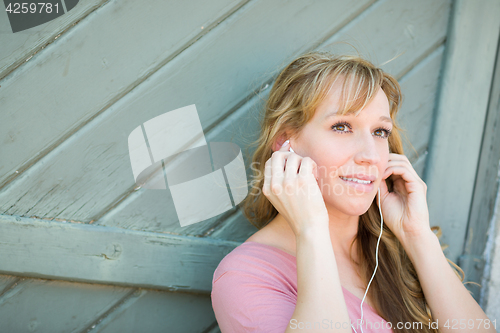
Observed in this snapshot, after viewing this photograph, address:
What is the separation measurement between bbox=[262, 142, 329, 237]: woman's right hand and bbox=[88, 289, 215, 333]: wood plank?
765 millimetres

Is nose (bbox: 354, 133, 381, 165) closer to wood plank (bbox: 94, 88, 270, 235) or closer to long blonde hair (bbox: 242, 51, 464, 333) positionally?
long blonde hair (bbox: 242, 51, 464, 333)

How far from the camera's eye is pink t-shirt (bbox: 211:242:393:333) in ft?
3.58

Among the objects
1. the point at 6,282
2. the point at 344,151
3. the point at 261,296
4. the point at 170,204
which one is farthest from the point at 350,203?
the point at 6,282

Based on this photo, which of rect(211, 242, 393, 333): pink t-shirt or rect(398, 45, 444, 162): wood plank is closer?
rect(211, 242, 393, 333): pink t-shirt

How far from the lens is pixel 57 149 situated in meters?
1.42

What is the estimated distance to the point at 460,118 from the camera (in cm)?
197

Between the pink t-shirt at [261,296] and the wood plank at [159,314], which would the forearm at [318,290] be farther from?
the wood plank at [159,314]

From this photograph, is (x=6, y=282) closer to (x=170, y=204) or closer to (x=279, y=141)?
(x=170, y=204)

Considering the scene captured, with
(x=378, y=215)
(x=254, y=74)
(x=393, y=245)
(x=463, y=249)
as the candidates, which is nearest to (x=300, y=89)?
(x=254, y=74)

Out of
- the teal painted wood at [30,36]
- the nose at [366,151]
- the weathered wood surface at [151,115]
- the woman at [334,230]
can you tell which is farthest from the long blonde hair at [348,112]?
the teal painted wood at [30,36]

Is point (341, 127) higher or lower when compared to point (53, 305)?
higher

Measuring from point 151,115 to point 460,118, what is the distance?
1633 mm

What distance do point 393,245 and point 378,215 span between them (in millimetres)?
149

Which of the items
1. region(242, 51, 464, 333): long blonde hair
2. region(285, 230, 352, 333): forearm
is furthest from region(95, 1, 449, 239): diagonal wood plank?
region(285, 230, 352, 333): forearm
